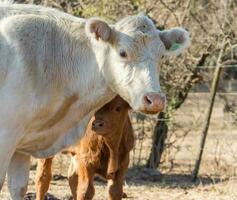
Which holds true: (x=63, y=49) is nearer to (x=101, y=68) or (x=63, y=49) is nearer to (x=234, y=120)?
(x=101, y=68)

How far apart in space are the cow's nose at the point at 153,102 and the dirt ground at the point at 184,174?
4417mm

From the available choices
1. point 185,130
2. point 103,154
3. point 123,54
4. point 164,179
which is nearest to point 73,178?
point 103,154

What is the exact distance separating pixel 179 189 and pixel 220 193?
70 centimetres

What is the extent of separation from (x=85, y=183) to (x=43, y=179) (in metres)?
0.85

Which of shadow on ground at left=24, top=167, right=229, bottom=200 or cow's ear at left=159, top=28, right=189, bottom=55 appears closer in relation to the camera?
cow's ear at left=159, top=28, right=189, bottom=55

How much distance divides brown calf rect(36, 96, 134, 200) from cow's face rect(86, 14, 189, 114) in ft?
Result: 6.40

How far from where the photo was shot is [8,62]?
21.5ft

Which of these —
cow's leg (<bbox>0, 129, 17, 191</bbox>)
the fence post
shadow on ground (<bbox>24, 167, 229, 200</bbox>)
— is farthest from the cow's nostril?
the fence post

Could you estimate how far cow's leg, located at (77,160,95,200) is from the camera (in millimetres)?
8711

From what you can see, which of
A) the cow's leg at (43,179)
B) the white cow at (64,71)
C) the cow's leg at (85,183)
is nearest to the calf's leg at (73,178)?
the cow's leg at (43,179)

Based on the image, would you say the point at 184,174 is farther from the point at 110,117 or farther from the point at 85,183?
the point at 110,117

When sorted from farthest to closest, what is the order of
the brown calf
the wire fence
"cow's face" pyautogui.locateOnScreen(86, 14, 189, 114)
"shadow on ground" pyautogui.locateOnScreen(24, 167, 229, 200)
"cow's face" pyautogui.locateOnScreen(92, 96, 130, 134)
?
1. the wire fence
2. "shadow on ground" pyautogui.locateOnScreen(24, 167, 229, 200)
3. the brown calf
4. "cow's face" pyautogui.locateOnScreen(92, 96, 130, 134)
5. "cow's face" pyautogui.locateOnScreen(86, 14, 189, 114)

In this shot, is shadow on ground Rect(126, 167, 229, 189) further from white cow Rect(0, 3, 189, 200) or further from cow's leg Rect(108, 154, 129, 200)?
white cow Rect(0, 3, 189, 200)

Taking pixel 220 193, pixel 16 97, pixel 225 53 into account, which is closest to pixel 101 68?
pixel 16 97
